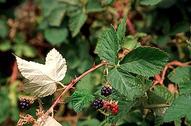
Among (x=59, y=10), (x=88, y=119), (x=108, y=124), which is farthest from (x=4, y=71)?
(x=108, y=124)

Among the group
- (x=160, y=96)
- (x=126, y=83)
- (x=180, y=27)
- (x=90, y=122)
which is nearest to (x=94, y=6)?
(x=180, y=27)

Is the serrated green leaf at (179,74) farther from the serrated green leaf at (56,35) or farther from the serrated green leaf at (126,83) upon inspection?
the serrated green leaf at (56,35)

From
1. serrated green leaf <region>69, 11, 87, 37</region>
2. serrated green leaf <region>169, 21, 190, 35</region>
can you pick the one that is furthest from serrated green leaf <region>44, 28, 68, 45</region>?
serrated green leaf <region>169, 21, 190, 35</region>

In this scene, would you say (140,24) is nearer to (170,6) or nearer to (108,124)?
(170,6)

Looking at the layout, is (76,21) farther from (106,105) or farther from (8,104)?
(106,105)

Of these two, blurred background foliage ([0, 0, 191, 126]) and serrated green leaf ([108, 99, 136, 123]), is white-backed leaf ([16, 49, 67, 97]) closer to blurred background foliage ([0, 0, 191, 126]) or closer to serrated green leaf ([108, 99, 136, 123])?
serrated green leaf ([108, 99, 136, 123])

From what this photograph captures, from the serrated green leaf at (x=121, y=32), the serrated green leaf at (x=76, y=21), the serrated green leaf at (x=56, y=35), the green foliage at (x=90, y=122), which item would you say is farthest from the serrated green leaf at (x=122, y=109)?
the serrated green leaf at (x=56, y=35)
